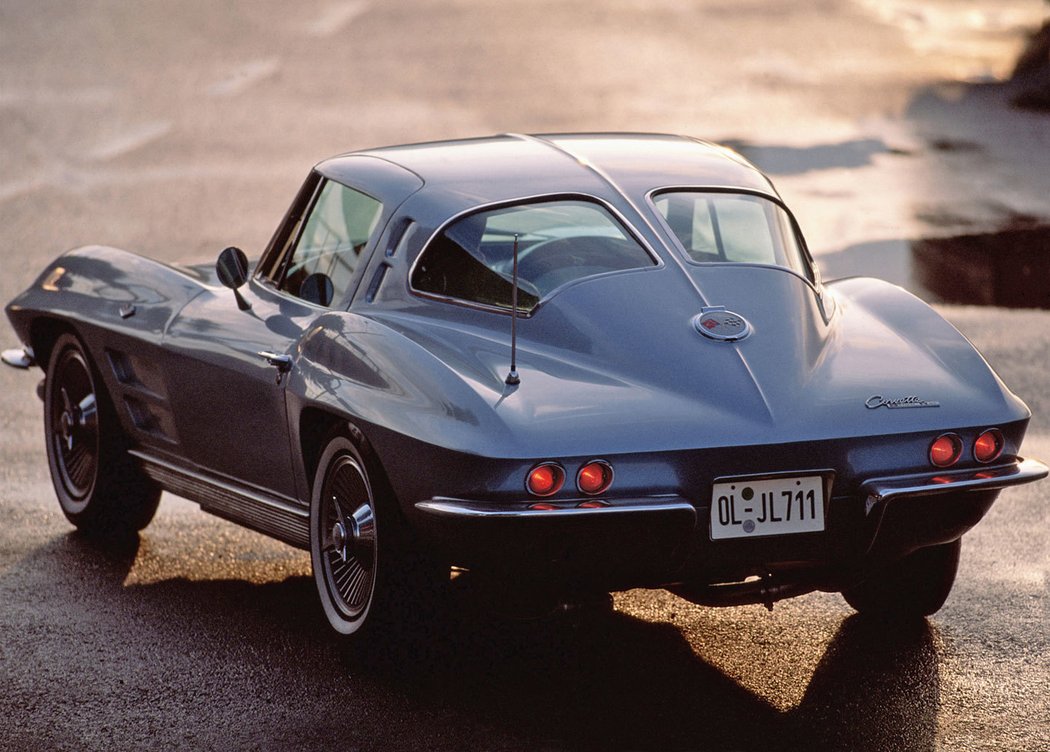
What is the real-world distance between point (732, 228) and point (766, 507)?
139 centimetres

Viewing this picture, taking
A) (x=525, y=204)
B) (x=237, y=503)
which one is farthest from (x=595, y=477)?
(x=237, y=503)

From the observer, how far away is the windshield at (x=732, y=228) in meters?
5.91

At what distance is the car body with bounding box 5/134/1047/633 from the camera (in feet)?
16.0

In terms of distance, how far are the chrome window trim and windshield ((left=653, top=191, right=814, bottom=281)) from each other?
0.14 m

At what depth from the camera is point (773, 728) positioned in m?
5.12

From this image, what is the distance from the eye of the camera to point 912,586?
605 cm

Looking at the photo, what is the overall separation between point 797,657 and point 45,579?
2.86m

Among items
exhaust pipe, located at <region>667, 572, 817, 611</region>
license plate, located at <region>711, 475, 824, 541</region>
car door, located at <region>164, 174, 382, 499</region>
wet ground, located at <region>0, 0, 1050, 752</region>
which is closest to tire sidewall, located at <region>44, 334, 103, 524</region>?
wet ground, located at <region>0, 0, 1050, 752</region>

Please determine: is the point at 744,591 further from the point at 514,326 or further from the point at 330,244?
the point at 330,244

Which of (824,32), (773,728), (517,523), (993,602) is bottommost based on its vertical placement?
(824,32)

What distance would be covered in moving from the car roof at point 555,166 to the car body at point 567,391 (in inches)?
0.7

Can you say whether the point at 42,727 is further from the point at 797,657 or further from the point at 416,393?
the point at 797,657

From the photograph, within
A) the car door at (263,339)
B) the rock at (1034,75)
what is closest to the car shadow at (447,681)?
the car door at (263,339)

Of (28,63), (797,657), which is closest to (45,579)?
(797,657)
